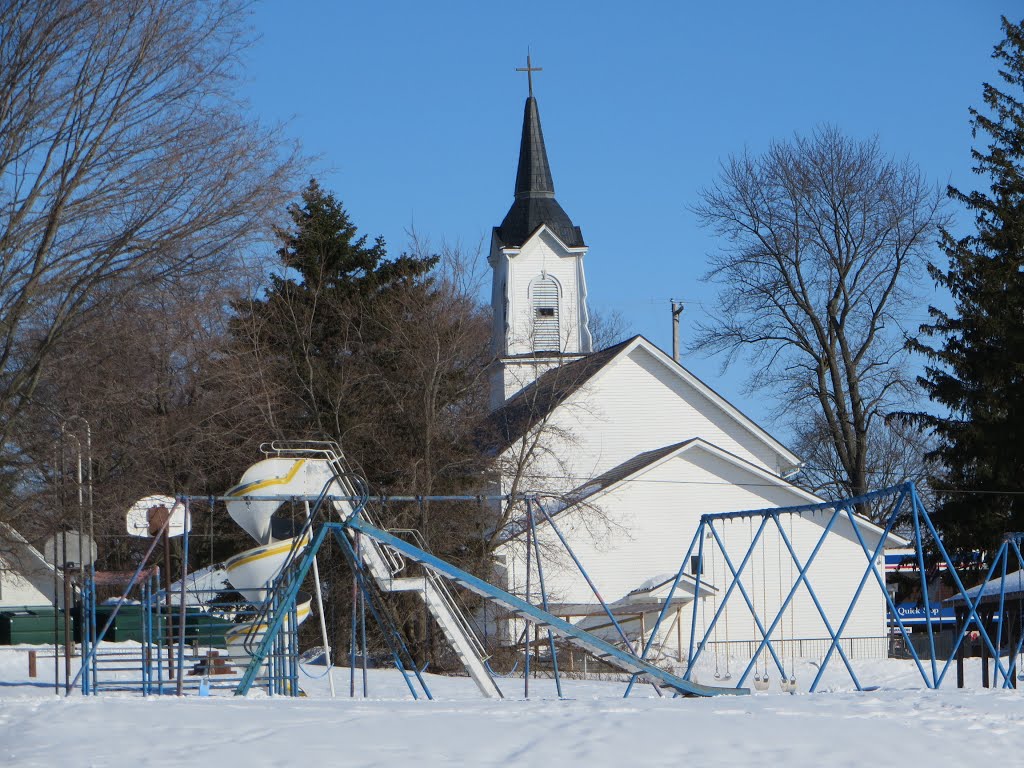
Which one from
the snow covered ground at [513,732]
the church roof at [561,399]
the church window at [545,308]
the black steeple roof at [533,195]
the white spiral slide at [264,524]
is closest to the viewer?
the snow covered ground at [513,732]

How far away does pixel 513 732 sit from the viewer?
11961 millimetres

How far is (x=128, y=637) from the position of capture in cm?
3422

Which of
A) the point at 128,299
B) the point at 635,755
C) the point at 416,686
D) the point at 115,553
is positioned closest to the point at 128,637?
the point at 115,553

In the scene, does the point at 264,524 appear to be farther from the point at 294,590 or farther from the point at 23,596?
the point at 23,596

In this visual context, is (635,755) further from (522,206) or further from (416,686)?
(522,206)

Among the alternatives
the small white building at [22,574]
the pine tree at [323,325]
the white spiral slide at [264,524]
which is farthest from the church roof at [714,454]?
the white spiral slide at [264,524]

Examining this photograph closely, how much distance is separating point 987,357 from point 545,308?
63.3ft

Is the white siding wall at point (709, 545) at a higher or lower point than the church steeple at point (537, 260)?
lower

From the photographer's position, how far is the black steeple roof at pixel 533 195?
57250mm

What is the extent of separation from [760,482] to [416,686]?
60.2 feet

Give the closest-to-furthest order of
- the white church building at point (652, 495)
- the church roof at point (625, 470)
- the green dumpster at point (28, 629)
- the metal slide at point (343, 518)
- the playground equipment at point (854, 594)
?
the playground equipment at point (854, 594) < the metal slide at point (343, 518) < the green dumpster at point (28, 629) < the white church building at point (652, 495) < the church roof at point (625, 470)

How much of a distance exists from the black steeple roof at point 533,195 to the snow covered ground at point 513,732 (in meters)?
43.3

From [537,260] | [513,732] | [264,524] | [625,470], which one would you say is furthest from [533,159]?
[513,732]

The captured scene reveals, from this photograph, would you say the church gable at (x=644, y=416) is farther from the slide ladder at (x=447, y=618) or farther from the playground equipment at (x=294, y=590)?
the slide ladder at (x=447, y=618)
